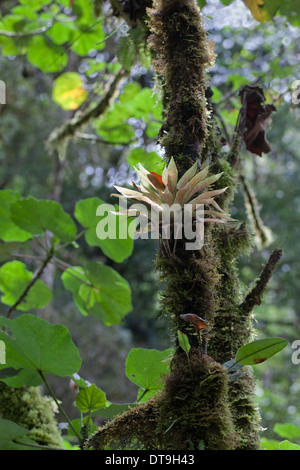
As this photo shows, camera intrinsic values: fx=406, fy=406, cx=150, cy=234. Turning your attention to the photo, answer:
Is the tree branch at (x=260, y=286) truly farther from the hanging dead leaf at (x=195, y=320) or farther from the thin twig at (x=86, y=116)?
the thin twig at (x=86, y=116)

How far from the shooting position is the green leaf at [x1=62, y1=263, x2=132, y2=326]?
1542 mm

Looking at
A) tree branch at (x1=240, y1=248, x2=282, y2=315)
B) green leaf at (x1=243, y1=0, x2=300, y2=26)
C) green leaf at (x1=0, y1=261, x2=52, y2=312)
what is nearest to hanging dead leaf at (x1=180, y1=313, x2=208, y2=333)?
tree branch at (x1=240, y1=248, x2=282, y2=315)

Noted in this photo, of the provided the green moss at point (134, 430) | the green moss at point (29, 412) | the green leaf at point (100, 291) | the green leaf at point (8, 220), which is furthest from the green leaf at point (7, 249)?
the green moss at point (134, 430)

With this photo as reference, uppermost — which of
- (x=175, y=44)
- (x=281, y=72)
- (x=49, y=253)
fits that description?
(x=281, y=72)

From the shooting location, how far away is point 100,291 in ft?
5.32

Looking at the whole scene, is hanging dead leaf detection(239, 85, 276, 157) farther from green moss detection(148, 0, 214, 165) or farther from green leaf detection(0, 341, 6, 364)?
green leaf detection(0, 341, 6, 364)

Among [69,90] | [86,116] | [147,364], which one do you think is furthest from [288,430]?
[69,90]

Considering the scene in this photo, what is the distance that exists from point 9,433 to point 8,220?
3.14ft

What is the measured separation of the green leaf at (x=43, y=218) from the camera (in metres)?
1.42

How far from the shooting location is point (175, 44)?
3.08ft

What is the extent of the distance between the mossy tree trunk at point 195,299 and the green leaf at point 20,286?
37.8 inches
